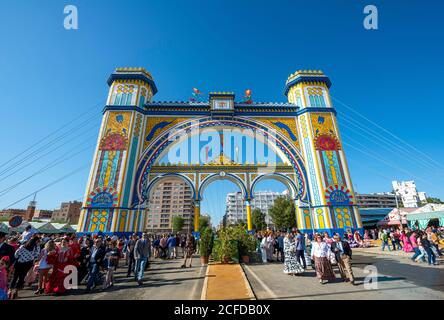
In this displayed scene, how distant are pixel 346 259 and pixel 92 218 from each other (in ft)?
53.8

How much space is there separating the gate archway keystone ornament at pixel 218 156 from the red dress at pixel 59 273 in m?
9.39

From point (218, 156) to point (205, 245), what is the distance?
423 inches

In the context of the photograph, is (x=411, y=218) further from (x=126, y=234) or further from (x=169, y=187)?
(x=169, y=187)

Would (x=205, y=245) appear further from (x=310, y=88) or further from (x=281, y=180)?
(x=310, y=88)

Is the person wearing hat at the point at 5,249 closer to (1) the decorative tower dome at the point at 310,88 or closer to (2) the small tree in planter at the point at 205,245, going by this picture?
(2) the small tree in planter at the point at 205,245

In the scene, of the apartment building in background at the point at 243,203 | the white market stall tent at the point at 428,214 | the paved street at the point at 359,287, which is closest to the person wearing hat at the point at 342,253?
the paved street at the point at 359,287

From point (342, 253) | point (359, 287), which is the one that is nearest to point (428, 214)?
point (342, 253)

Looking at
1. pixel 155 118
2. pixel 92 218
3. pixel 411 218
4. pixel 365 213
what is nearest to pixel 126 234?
pixel 92 218

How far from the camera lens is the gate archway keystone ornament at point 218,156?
52.9 feet

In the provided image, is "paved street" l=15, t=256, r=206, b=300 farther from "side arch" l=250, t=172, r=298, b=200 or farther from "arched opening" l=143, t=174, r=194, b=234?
"arched opening" l=143, t=174, r=194, b=234

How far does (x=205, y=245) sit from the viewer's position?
1033cm

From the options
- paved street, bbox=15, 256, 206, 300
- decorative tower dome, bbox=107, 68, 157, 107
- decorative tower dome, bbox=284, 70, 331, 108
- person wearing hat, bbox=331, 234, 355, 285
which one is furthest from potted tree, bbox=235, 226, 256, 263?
decorative tower dome, bbox=107, 68, 157, 107

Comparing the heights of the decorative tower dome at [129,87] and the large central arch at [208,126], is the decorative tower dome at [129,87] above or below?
above

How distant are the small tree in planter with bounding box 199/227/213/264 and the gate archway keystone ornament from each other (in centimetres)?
741
